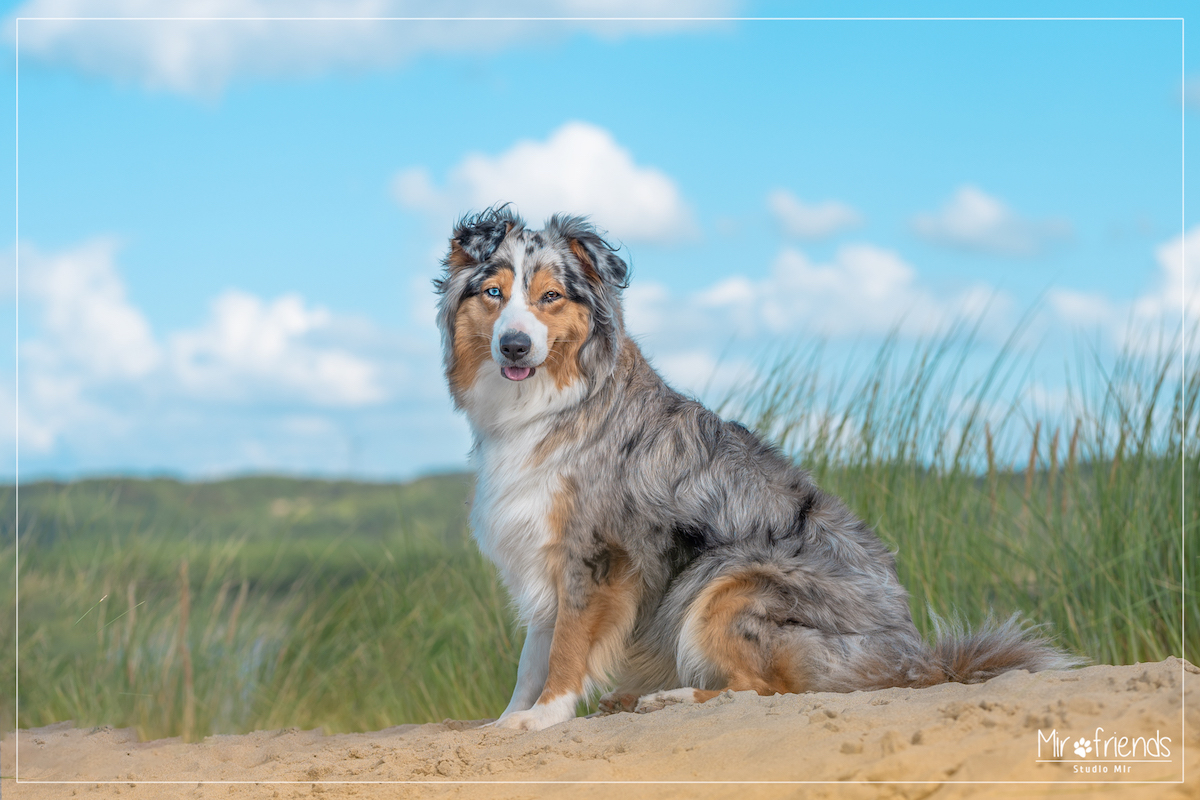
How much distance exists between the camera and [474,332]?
210 inches

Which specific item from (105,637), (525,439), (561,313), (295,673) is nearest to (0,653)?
(105,637)

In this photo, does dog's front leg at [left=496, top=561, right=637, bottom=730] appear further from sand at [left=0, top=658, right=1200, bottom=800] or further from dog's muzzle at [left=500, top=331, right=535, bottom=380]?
dog's muzzle at [left=500, top=331, right=535, bottom=380]

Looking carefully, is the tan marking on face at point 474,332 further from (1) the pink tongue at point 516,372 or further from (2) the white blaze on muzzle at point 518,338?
(1) the pink tongue at point 516,372

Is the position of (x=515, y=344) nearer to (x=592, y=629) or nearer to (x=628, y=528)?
(x=628, y=528)

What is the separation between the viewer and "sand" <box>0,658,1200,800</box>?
3434 mm

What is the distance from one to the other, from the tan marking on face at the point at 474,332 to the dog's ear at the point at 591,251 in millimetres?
483

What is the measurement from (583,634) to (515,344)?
4.85ft

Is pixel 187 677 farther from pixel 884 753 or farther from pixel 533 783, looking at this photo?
pixel 884 753

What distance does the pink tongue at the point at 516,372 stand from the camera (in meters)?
5.04

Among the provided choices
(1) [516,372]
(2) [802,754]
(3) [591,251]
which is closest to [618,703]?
(2) [802,754]

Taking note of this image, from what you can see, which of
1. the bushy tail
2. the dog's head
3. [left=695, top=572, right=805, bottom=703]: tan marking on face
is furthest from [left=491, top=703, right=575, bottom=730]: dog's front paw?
the bushy tail

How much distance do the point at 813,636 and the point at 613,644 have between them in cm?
99

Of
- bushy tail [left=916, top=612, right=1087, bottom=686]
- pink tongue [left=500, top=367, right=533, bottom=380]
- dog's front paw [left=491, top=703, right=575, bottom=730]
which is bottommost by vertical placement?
dog's front paw [left=491, top=703, right=575, bottom=730]

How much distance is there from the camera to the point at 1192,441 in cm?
725
